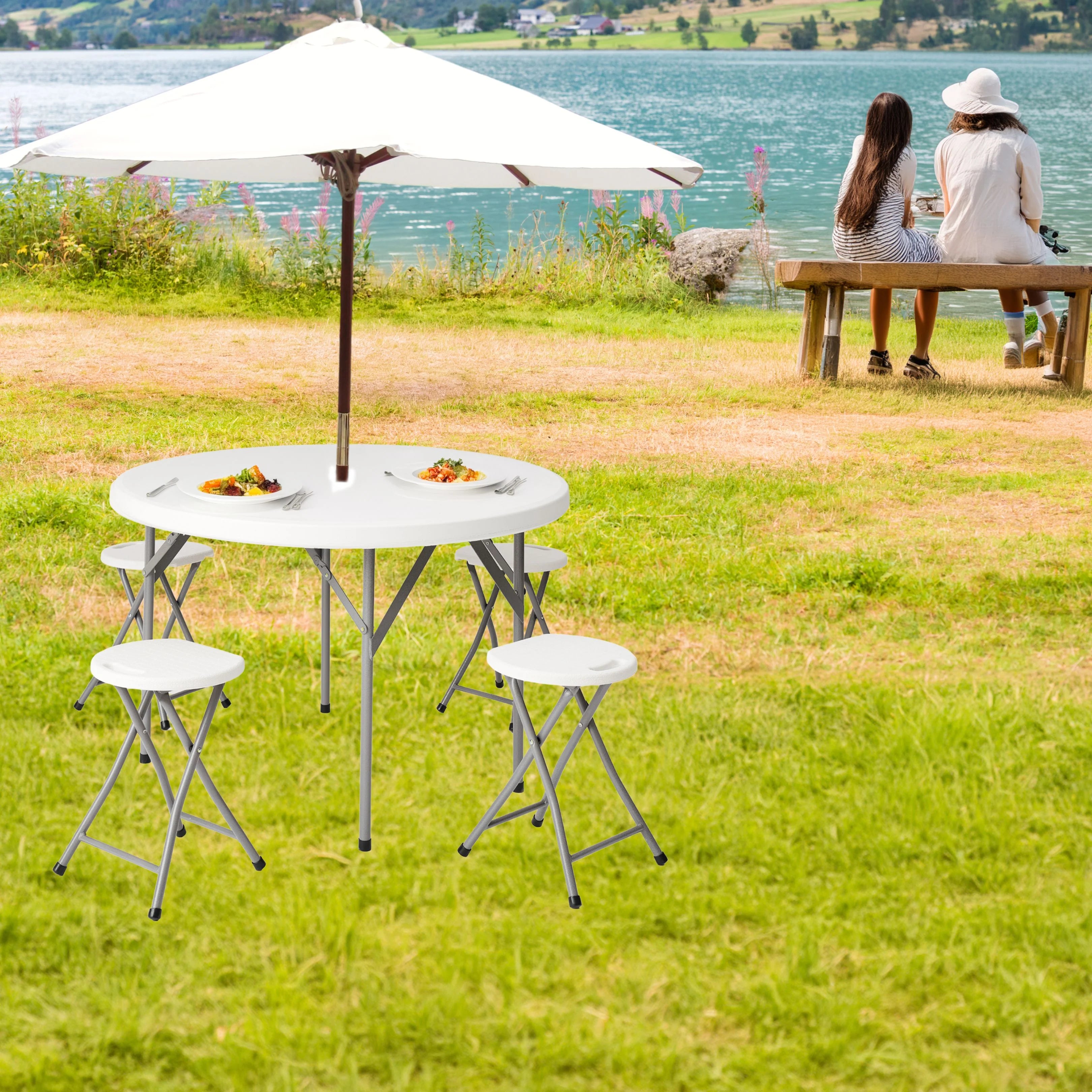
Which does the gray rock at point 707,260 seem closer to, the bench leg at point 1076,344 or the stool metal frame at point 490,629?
the bench leg at point 1076,344

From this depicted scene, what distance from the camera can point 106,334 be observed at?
11844 millimetres

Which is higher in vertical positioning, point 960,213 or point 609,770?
point 960,213

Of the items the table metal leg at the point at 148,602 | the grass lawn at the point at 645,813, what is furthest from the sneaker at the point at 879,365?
the table metal leg at the point at 148,602

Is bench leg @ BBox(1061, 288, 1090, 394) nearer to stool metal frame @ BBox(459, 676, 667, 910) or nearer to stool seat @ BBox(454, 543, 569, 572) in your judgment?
stool seat @ BBox(454, 543, 569, 572)

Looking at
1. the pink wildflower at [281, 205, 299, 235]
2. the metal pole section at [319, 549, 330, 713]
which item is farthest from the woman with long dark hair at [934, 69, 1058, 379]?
the pink wildflower at [281, 205, 299, 235]

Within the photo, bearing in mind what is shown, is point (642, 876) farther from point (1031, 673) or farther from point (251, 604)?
point (251, 604)

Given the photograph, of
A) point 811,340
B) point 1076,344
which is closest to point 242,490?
point 811,340

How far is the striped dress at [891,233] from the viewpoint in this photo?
959 cm

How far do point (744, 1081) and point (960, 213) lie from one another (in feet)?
26.7

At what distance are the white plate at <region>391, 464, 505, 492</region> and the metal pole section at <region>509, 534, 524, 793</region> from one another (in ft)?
0.57

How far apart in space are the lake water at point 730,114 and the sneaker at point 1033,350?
649 cm

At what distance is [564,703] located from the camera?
11.4ft

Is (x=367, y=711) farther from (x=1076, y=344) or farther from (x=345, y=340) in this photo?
(x=1076, y=344)

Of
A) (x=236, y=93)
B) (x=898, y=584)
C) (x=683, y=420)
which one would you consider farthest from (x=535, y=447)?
(x=236, y=93)
